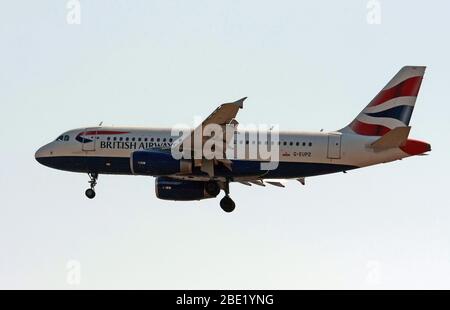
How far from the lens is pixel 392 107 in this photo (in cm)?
6775

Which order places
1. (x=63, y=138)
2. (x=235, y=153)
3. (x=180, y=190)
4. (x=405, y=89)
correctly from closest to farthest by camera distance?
(x=235, y=153) < (x=405, y=89) < (x=180, y=190) < (x=63, y=138)

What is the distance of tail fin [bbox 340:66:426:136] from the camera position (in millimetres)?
67500

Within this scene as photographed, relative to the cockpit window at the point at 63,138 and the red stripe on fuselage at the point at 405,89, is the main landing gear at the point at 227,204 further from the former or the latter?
the cockpit window at the point at 63,138

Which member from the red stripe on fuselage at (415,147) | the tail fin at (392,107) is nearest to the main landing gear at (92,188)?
the tail fin at (392,107)

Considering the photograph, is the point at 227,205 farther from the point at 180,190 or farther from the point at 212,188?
the point at 180,190

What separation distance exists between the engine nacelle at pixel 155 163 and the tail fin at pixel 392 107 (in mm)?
10415

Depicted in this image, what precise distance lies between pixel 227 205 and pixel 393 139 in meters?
10.7

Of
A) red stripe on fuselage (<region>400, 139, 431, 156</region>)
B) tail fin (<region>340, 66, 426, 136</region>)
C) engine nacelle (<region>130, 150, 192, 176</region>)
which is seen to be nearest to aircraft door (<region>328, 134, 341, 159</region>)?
tail fin (<region>340, 66, 426, 136</region>)

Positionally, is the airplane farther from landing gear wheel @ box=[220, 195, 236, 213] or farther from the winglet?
the winglet

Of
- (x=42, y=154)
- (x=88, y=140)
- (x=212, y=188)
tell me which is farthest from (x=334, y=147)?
(x=42, y=154)

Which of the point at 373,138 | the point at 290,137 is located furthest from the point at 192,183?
the point at 373,138

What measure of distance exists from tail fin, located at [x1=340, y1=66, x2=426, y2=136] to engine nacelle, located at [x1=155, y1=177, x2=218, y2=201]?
916 cm

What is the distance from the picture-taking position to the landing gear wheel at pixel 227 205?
68125 mm
